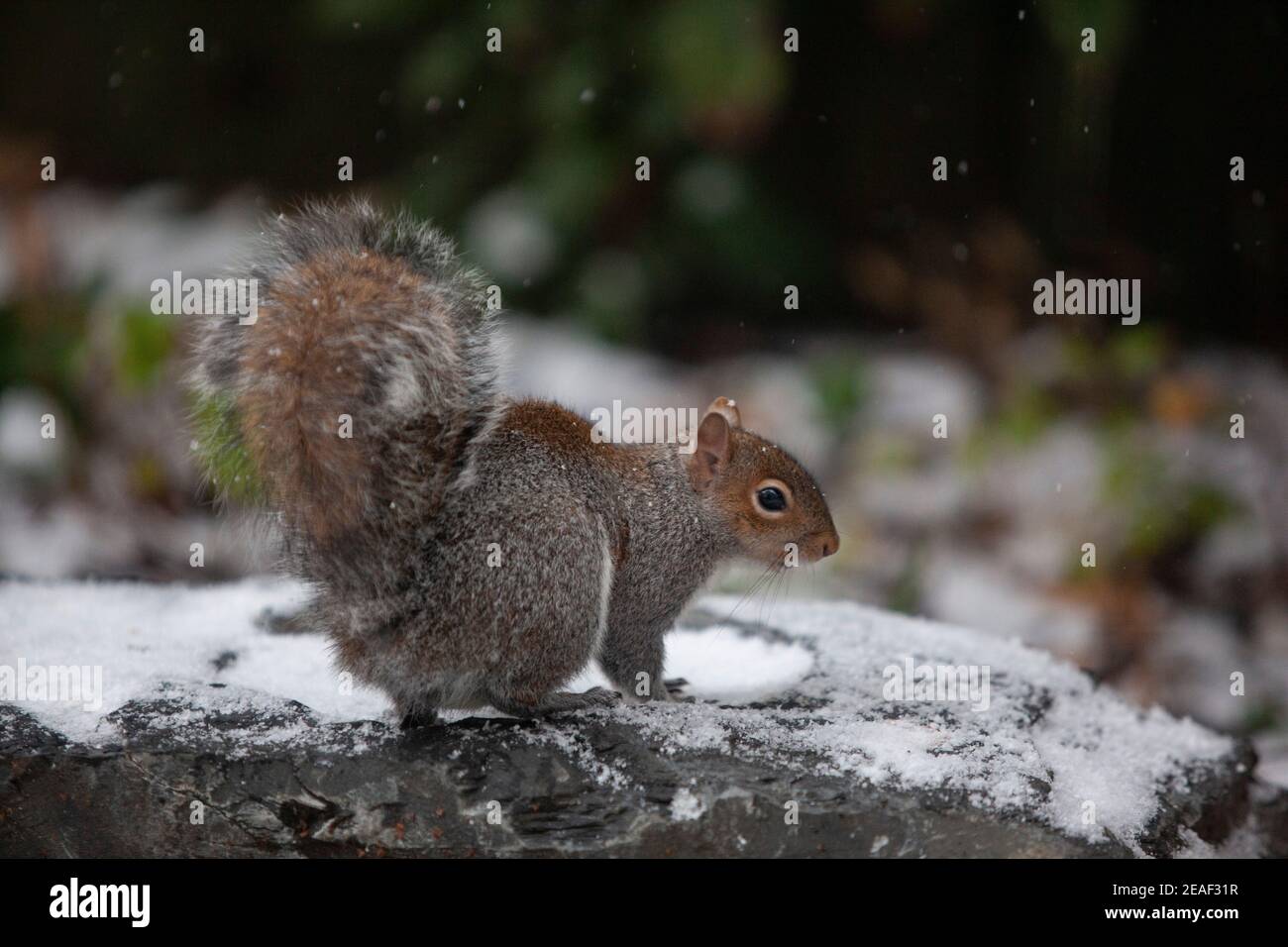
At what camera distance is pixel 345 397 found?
2596 millimetres

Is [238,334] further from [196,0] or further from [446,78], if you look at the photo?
[196,0]

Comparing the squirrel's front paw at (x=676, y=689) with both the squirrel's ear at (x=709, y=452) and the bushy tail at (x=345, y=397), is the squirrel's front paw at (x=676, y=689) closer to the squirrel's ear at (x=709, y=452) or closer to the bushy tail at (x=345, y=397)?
the squirrel's ear at (x=709, y=452)

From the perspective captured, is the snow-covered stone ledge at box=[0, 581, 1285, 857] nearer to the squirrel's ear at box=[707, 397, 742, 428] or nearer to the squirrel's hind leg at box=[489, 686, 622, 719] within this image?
the squirrel's hind leg at box=[489, 686, 622, 719]

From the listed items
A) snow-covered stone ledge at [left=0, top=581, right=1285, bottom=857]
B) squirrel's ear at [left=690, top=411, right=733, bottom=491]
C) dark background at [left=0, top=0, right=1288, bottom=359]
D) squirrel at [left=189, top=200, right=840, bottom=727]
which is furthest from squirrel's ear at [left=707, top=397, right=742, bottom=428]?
dark background at [left=0, top=0, right=1288, bottom=359]

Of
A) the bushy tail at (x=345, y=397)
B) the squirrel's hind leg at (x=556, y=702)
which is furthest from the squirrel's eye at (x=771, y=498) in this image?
the bushy tail at (x=345, y=397)

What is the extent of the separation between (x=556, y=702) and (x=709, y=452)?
2.15ft

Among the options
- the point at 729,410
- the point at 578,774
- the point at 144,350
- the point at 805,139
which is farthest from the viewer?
the point at 805,139

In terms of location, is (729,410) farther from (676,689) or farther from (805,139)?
(805,139)

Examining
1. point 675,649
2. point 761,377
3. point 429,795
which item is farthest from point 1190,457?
point 429,795

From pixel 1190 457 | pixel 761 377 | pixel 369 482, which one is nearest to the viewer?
pixel 369 482

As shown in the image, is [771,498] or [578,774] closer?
[578,774]

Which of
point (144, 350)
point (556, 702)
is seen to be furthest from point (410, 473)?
point (144, 350)

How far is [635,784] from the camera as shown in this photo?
2.72m

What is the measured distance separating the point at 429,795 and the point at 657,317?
14.2ft
